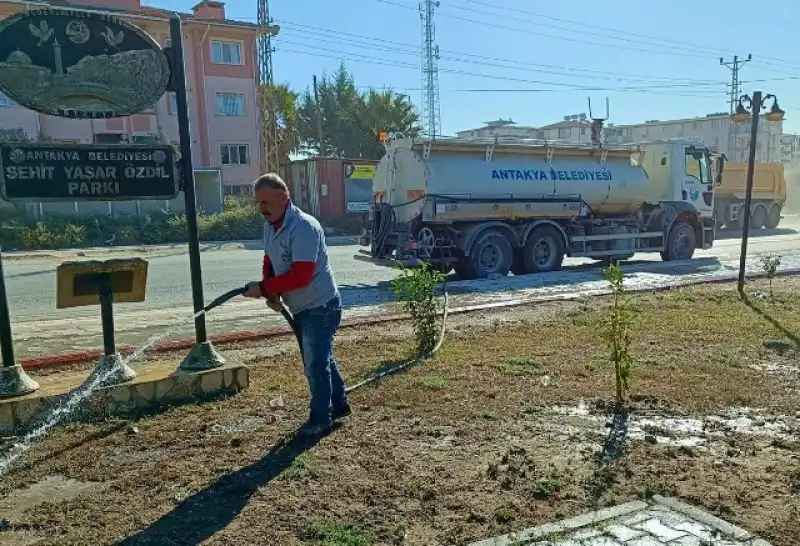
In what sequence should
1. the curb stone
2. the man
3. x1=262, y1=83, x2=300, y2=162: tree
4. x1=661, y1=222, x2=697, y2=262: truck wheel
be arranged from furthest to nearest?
x1=262, y1=83, x2=300, y2=162: tree, x1=661, y1=222, x2=697, y2=262: truck wheel, the curb stone, the man

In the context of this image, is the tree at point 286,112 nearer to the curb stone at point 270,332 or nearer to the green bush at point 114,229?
the green bush at point 114,229

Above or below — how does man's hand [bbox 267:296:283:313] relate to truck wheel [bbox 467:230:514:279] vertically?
above

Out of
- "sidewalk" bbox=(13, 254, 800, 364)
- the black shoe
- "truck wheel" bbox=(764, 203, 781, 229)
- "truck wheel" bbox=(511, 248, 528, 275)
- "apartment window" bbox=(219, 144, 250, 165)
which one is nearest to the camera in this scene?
the black shoe

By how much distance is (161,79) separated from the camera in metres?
5.47

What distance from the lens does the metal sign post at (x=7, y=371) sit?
4828 mm

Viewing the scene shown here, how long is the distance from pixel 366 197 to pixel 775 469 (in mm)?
29192

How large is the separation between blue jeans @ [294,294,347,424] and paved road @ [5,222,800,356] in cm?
443

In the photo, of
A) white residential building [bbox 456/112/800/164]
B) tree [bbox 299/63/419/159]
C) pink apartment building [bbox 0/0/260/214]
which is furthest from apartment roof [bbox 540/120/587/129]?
pink apartment building [bbox 0/0/260/214]

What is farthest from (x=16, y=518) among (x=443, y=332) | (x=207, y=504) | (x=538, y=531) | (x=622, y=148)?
(x=622, y=148)

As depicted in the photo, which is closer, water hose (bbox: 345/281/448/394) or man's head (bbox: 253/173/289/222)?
man's head (bbox: 253/173/289/222)

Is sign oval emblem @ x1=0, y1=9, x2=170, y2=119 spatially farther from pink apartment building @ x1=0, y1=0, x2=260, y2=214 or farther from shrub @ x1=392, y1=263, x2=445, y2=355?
pink apartment building @ x1=0, y1=0, x2=260, y2=214

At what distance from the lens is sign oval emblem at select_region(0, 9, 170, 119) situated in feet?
16.1

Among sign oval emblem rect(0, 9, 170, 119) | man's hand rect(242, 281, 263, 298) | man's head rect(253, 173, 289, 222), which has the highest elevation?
sign oval emblem rect(0, 9, 170, 119)

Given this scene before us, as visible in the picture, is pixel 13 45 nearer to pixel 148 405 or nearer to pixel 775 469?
pixel 148 405
